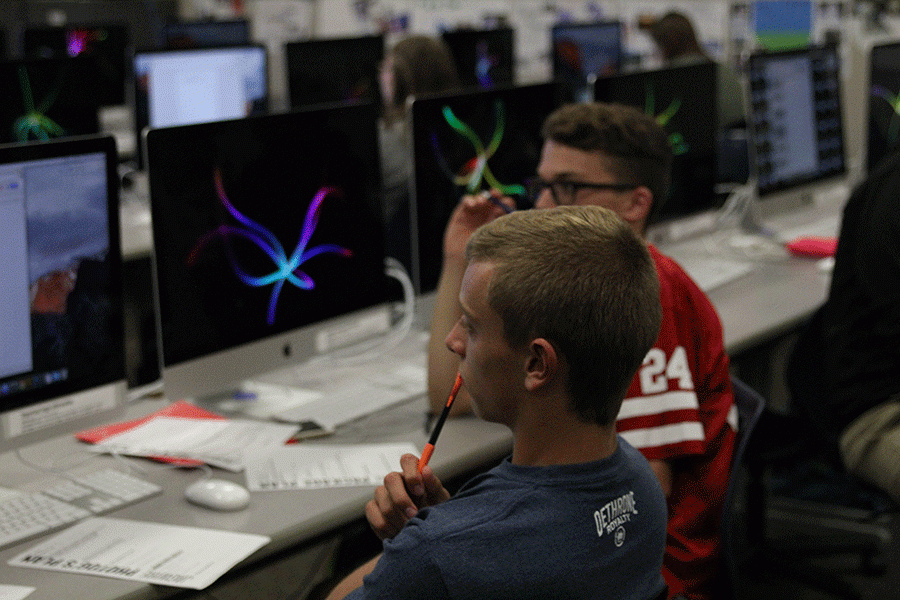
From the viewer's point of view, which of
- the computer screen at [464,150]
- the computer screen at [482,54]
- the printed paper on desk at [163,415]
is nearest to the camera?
the printed paper on desk at [163,415]

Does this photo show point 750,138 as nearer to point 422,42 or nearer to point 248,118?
point 422,42

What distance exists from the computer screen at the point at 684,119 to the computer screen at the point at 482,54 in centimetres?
265

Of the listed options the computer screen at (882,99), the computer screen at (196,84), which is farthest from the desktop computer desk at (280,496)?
the computer screen at (196,84)

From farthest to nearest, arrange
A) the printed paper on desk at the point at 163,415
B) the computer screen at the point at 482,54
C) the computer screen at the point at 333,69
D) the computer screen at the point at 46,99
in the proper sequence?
the computer screen at the point at 482,54, the computer screen at the point at 333,69, the computer screen at the point at 46,99, the printed paper on desk at the point at 163,415

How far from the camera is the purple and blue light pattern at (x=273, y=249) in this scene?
5.99 ft

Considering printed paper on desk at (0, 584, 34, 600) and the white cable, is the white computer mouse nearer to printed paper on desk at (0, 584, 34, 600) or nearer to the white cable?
printed paper on desk at (0, 584, 34, 600)

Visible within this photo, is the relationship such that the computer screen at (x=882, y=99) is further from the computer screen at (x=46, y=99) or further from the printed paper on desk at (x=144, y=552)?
the printed paper on desk at (x=144, y=552)

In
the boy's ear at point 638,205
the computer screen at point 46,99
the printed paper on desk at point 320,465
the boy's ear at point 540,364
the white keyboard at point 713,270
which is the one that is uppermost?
the computer screen at point 46,99

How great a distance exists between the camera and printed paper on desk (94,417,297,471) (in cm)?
170

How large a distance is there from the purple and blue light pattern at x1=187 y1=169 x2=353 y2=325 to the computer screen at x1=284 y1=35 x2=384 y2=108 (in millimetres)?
2631

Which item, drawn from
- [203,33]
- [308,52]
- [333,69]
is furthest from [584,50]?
[203,33]

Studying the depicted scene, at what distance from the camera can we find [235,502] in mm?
1500

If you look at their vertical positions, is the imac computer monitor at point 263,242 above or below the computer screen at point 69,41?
below

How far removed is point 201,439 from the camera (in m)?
1.77
